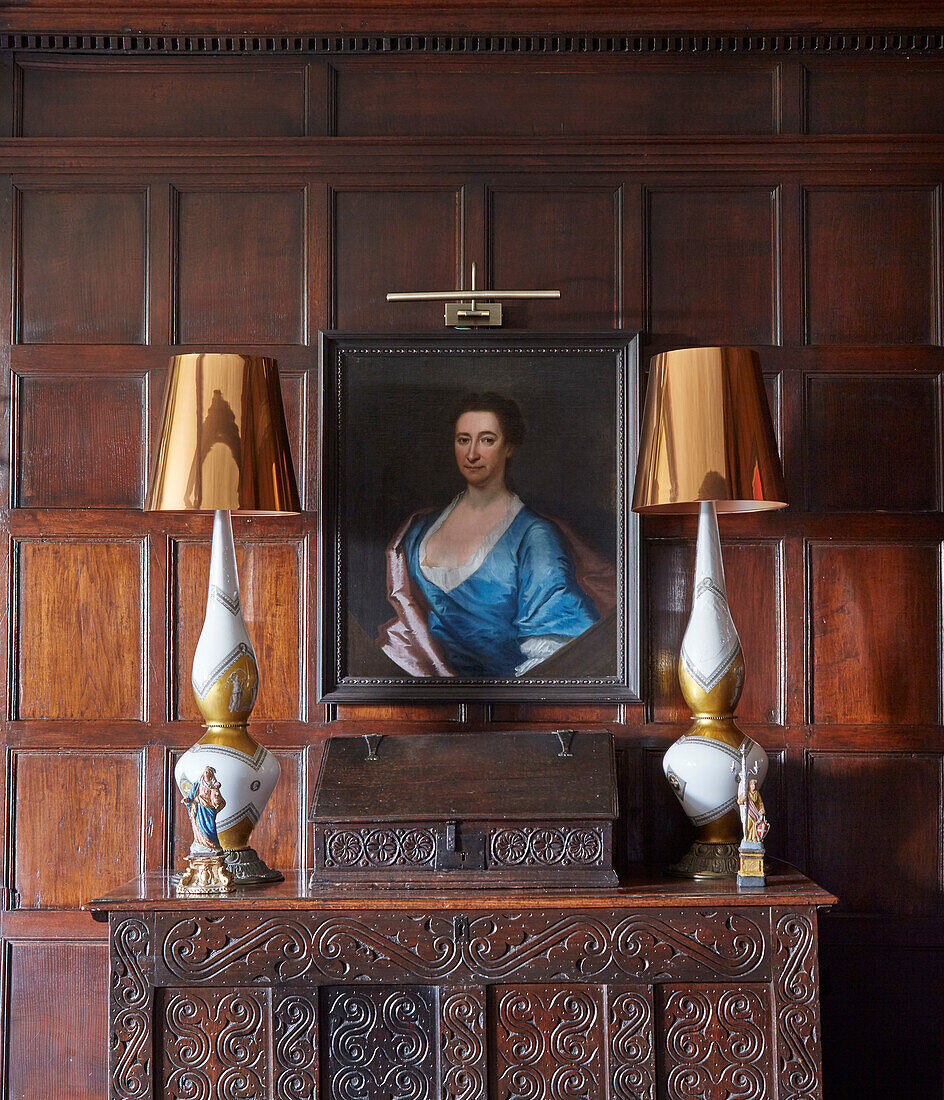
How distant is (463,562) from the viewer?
3.33 metres

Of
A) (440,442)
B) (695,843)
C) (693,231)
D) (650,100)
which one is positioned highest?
(650,100)

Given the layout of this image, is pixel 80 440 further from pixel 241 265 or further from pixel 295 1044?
pixel 295 1044

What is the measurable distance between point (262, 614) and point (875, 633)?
73.7 inches

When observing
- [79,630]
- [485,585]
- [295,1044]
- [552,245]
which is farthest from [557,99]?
[295,1044]

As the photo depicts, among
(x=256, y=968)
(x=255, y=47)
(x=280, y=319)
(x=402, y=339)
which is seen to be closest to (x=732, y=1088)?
(x=256, y=968)

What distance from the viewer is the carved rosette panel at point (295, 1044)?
2666mm

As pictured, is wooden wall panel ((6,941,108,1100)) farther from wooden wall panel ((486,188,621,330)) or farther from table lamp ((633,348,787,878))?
wooden wall panel ((486,188,621,330))

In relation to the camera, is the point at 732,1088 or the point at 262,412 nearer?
the point at 732,1088

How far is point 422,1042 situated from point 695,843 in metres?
0.89

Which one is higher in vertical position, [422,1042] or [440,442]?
[440,442]

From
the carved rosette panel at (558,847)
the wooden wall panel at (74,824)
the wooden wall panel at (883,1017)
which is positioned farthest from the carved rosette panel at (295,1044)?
the wooden wall panel at (883,1017)

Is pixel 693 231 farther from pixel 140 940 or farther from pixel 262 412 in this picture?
pixel 140 940

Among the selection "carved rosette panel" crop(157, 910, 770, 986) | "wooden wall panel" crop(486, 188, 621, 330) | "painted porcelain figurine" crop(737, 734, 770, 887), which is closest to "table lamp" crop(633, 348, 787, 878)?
"painted porcelain figurine" crop(737, 734, 770, 887)

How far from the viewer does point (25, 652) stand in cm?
335
